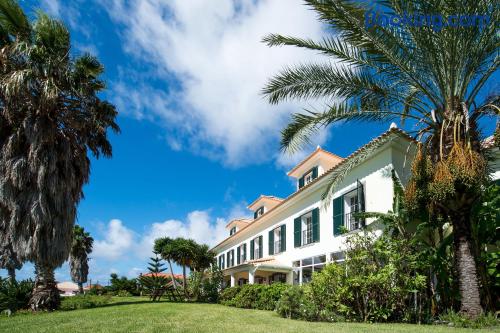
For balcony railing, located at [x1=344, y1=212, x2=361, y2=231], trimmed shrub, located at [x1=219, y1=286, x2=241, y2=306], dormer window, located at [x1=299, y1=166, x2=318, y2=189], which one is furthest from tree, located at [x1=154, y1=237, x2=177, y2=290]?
balcony railing, located at [x1=344, y1=212, x2=361, y2=231]

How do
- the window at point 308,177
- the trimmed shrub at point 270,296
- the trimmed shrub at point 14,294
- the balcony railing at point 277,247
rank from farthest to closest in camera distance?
1. the balcony railing at point 277,247
2. the window at point 308,177
3. the trimmed shrub at point 270,296
4. the trimmed shrub at point 14,294

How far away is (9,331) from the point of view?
28.0 feet

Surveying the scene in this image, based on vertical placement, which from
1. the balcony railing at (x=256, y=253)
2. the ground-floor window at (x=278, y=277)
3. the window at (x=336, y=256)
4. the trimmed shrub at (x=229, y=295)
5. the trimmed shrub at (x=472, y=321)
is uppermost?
the balcony railing at (x=256, y=253)

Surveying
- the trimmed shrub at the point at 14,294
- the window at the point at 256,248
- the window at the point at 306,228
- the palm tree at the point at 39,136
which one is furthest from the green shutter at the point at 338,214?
the trimmed shrub at the point at 14,294

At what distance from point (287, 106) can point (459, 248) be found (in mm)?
5538

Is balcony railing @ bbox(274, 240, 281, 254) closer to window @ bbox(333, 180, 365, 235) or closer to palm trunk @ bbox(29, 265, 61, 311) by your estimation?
window @ bbox(333, 180, 365, 235)

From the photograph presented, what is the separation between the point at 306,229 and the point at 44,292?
11570 millimetres

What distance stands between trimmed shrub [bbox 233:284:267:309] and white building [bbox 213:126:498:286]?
143 centimetres

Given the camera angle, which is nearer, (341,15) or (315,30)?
(341,15)

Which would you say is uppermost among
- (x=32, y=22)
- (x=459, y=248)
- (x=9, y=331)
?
(x=32, y=22)

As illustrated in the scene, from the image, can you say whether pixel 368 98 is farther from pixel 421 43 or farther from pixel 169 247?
pixel 169 247

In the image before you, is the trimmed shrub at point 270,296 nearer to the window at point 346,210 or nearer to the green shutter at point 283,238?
the window at point 346,210

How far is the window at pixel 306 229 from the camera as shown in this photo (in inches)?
720

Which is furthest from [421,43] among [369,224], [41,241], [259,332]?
[41,241]
